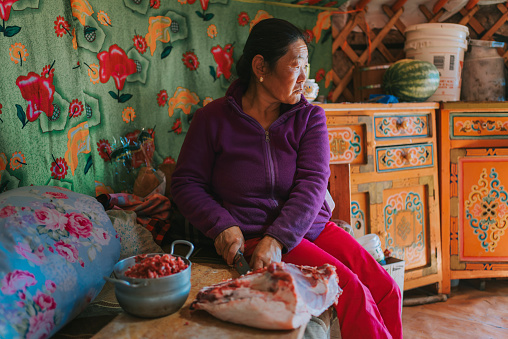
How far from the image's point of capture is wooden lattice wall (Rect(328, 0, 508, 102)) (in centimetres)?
214

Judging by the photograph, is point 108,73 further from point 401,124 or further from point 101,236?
point 401,124

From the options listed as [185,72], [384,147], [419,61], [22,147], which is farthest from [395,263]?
[22,147]

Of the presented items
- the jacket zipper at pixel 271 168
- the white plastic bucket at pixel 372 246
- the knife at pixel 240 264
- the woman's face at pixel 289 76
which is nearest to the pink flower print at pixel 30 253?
the knife at pixel 240 264

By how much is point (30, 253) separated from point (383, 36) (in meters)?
1.97

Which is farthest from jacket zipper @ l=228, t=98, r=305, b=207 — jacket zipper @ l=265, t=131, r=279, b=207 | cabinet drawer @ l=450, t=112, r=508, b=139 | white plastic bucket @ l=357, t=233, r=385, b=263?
cabinet drawer @ l=450, t=112, r=508, b=139

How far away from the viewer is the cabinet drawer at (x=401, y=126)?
172 cm

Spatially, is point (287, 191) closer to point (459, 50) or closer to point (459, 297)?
point (459, 297)

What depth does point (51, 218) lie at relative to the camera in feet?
2.81

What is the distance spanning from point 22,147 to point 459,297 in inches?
74.1

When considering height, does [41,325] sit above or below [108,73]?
below

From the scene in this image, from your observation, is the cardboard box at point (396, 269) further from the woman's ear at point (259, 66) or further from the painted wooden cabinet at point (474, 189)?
the woman's ear at point (259, 66)

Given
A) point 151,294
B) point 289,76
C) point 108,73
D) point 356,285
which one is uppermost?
point 108,73

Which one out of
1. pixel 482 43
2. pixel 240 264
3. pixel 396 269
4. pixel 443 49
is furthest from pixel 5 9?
pixel 482 43

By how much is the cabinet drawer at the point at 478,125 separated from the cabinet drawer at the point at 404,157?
14cm
